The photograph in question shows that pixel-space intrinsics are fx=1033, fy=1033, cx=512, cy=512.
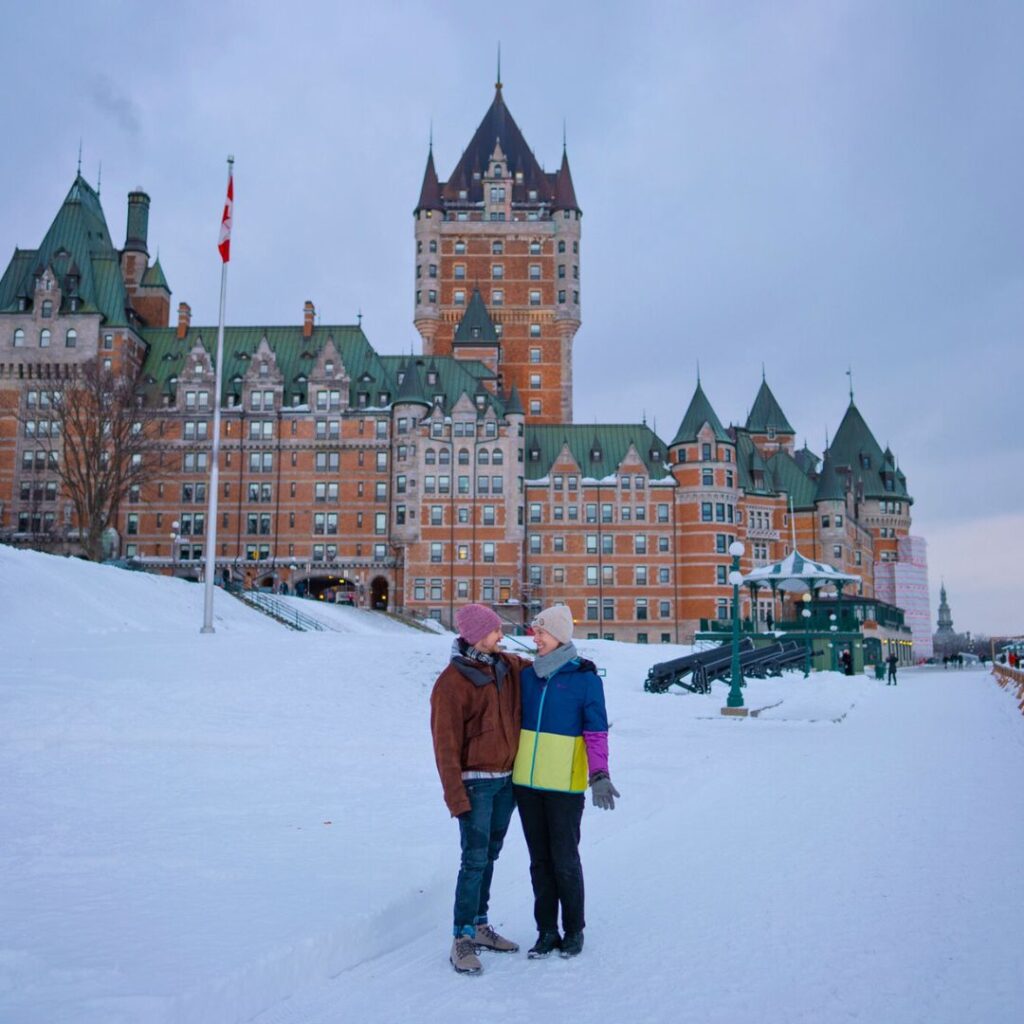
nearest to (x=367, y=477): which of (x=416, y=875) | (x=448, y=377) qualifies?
(x=448, y=377)

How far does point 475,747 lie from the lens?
6.02 m

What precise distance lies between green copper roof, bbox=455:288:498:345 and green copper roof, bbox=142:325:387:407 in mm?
8295

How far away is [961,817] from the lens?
10312 millimetres

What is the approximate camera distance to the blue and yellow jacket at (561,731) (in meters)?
6.08

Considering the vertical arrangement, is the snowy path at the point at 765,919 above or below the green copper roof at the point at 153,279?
below

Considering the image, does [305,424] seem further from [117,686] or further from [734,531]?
[117,686]

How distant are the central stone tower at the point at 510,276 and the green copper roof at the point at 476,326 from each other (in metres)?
1.36

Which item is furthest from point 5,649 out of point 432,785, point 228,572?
point 228,572

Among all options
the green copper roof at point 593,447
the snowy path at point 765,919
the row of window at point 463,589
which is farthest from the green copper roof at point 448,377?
the snowy path at point 765,919

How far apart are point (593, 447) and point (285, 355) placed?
929 inches

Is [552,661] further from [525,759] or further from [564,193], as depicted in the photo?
[564,193]

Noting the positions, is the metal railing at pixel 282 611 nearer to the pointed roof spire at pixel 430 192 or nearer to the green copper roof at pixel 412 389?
the green copper roof at pixel 412 389

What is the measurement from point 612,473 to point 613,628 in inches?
444

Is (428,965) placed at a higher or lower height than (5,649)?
lower
